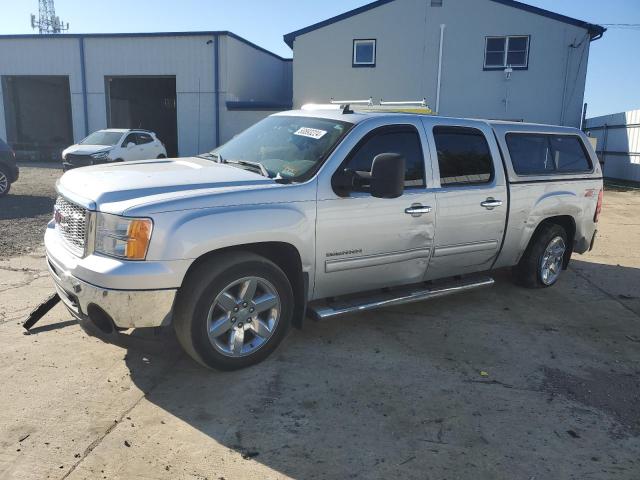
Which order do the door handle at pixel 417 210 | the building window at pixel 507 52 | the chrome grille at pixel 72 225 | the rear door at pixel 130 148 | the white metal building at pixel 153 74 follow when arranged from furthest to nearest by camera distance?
the white metal building at pixel 153 74 < the building window at pixel 507 52 < the rear door at pixel 130 148 < the door handle at pixel 417 210 < the chrome grille at pixel 72 225

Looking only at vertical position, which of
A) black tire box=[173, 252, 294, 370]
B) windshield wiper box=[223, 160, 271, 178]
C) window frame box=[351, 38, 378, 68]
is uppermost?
window frame box=[351, 38, 378, 68]

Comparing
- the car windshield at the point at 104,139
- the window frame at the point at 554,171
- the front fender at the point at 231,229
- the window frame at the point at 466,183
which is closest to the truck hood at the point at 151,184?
the front fender at the point at 231,229

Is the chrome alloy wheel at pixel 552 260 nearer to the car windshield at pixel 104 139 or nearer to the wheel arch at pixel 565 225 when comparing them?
the wheel arch at pixel 565 225

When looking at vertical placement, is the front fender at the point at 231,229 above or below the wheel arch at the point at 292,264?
above

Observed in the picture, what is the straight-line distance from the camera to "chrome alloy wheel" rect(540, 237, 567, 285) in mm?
6051

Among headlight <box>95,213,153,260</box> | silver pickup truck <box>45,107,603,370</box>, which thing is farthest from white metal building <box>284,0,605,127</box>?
headlight <box>95,213,153,260</box>

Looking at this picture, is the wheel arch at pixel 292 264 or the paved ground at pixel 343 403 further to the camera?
the wheel arch at pixel 292 264

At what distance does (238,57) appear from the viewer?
78.5ft

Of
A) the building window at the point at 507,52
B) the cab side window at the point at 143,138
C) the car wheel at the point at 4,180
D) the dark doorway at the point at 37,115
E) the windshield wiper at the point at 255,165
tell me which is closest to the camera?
the windshield wiper at the point at 255,165

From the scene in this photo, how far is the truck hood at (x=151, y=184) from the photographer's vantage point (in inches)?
133

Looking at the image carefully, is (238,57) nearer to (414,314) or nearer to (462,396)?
(414,314)

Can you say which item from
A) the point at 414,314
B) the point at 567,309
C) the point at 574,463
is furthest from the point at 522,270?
the point at 574,463

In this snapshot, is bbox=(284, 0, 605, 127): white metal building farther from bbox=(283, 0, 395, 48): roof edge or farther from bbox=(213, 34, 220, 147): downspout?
bbox=(213, 34, 220, 147): downspout

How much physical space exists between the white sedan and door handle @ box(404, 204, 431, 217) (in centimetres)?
1255
